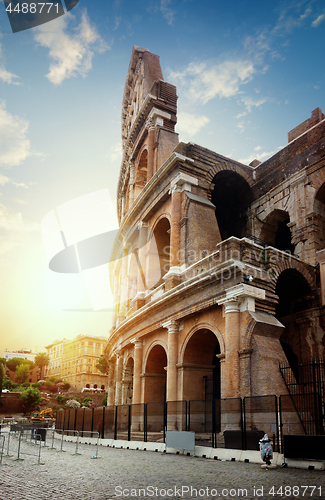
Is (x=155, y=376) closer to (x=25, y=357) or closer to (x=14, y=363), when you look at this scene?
(x=14, y=363)

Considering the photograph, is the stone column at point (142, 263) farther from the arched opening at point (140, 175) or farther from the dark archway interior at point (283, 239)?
the dark archway interior at point (283, 239)

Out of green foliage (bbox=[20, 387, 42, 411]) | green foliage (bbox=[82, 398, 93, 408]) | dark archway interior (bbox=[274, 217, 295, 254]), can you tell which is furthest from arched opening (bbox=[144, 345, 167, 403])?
green foliage (bbox=[20, 387, 42, 411])

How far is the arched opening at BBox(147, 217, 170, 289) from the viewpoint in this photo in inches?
919

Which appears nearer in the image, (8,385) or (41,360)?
(8,385)

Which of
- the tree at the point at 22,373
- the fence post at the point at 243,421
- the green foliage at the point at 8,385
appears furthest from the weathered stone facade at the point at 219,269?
the tree at the point at 22,373

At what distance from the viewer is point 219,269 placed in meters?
15.4

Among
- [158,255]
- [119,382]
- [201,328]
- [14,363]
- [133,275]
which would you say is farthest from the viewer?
[14,363]

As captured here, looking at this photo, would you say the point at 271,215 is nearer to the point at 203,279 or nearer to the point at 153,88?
the point at 203,279

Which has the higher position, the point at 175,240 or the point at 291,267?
the point at 175,240

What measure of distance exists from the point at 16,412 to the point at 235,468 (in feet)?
197

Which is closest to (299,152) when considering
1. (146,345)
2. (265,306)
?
(265,306)

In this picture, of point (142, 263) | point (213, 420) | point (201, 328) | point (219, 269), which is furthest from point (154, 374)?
point (213, 420)

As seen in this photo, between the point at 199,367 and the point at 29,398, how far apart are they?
168 feet

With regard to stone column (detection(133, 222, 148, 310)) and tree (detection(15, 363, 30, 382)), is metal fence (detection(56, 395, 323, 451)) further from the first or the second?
tree (detection(15, 363, 30, 382))
